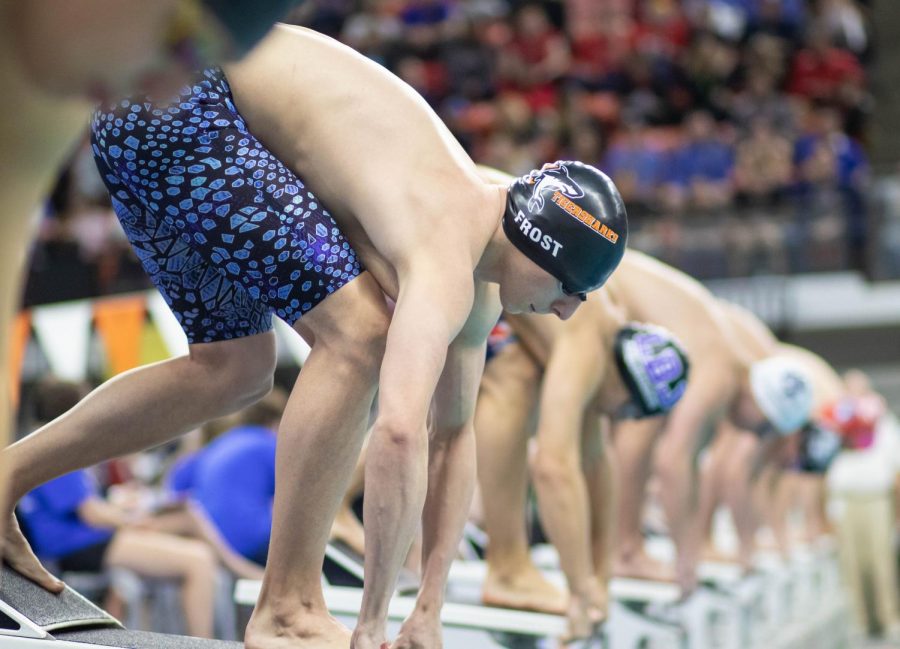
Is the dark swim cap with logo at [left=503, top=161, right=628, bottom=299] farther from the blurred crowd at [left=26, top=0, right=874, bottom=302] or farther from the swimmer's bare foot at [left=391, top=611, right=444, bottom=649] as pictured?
the blurred crowd at [left=26, top=0, right=874, bottom=302]

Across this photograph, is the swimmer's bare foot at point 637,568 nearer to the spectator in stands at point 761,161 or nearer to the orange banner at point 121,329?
the orange banner at point 121,329

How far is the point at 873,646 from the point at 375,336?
25.1ft

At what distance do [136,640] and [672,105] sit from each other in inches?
476

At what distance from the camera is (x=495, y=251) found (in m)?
2.73

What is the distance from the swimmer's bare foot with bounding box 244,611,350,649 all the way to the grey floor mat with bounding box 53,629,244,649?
0.18m

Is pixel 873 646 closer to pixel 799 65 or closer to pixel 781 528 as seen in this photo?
pixel 781 528

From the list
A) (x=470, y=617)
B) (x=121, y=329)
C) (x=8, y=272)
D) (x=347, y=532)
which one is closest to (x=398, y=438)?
(x=8, y=272)

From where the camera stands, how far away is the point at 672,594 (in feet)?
A: 17.3

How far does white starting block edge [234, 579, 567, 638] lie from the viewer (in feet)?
12.5

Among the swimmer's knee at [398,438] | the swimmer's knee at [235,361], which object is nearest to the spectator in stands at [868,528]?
the swimmer's knee at [235,361]

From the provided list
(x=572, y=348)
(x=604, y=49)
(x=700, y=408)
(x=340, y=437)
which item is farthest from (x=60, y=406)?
(x=604, y=49)

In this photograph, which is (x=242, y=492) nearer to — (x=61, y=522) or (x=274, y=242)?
(x=61, y=522)

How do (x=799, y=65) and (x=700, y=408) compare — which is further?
(x=799, y=65)

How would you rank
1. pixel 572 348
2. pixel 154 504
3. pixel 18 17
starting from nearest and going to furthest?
pixel 18 17, pixel 572 348, pixel 154 504
